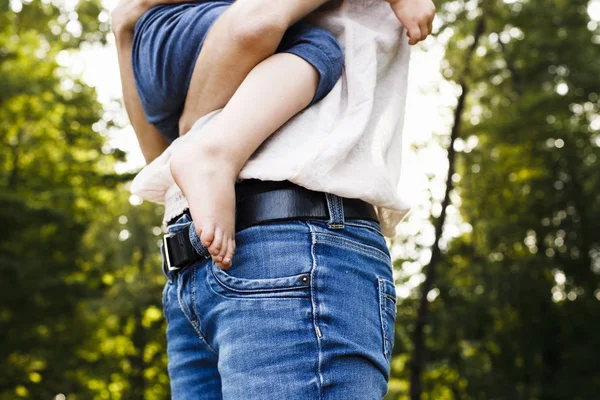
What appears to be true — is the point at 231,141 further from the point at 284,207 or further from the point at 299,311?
the point at 299,311

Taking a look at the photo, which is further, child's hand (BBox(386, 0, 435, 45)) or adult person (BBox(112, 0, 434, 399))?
child's hand (BBox(386, 0, 435, 45))

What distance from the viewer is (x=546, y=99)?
47.8 feet

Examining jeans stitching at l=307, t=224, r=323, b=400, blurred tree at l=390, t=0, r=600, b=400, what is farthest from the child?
blurred tree at l=390, t=0, r=600, b=400

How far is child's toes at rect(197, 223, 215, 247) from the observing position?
3.55ft

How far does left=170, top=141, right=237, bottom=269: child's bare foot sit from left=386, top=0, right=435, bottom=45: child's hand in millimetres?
430

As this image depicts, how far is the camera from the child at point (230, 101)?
1111 mm

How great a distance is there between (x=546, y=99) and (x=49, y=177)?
10395 millimetres

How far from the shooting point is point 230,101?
1200 millimetres

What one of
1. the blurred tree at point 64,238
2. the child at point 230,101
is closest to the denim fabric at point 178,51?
the child at point 230,101

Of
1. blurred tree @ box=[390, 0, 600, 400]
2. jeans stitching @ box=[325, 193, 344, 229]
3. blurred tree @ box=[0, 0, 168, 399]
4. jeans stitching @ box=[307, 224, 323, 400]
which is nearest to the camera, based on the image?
jeans stitching @ box=[307, 224, 323, 400]

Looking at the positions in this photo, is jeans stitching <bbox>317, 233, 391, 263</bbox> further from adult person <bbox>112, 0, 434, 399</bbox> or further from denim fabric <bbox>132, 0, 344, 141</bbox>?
denim fabric <bbox>132, 0, 344, 141</bbox>

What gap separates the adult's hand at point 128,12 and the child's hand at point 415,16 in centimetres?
43

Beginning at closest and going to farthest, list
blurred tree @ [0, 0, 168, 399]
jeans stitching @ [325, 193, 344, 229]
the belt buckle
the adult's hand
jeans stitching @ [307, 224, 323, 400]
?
jeans stitching @ [307, 224, 323, 400] → jeans stitching @ [325, 193, 344, 229] → the belt buckle → the adult's hand → blurred tree @ [0, 0, 168, 399]

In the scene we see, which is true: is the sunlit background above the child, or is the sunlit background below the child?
below
